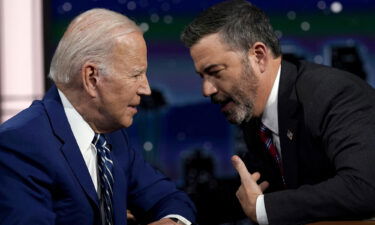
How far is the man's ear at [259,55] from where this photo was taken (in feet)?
7.54

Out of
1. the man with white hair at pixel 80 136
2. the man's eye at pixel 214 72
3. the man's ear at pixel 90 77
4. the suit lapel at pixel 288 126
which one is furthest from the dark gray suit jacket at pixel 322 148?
the man's ear at pixel 90 77

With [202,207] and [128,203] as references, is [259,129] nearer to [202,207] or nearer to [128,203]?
[202,207]

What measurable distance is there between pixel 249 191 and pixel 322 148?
27cm

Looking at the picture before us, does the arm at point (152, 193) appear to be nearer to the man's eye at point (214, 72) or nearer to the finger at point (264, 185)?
the finger at point (264, 185)

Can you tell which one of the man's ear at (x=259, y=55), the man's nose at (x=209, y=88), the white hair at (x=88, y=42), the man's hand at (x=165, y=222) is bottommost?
the man's hand at (x=165, y=222)

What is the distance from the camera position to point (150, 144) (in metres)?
4.40

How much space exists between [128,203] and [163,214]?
18 cm

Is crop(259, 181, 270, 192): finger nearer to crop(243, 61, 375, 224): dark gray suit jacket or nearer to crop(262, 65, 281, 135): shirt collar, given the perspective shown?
crop(243, 61, 375, 224): dark gray suit jacket

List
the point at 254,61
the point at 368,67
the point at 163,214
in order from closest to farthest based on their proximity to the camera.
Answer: the point at 163,214
the point at 254,61
the point at 368,67

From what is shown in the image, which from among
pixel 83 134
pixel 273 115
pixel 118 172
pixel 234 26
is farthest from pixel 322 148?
pixel 83 134

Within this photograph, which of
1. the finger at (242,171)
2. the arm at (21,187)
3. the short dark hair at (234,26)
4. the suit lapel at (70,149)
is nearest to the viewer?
the arm at (21,187)

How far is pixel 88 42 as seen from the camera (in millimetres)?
1915

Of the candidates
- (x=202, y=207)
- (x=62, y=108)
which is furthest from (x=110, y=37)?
(x=202, y=207)

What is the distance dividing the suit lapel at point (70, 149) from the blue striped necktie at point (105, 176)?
5 cm
